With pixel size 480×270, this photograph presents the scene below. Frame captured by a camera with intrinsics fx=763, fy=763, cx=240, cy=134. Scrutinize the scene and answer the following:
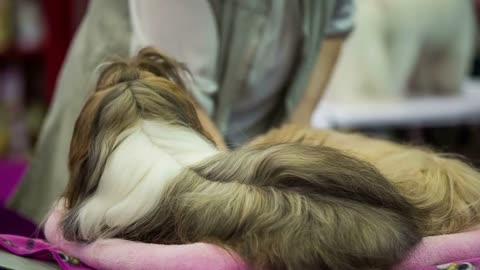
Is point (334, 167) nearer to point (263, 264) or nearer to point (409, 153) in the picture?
point (263, 264)

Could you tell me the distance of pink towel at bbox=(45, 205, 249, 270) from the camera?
649 millimetres

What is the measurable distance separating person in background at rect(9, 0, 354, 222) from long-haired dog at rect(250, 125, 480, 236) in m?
0.21

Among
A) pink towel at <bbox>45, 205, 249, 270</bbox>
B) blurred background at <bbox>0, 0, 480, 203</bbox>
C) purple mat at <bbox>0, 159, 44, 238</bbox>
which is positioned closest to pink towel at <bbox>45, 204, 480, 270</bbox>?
pink towel at <bbox>45, 205, 249, 270</bbox>

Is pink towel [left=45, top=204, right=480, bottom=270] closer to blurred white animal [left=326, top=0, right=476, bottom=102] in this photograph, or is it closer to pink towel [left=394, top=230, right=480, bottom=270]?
pink towel [left=394, top=230, right=480, bottom=270]

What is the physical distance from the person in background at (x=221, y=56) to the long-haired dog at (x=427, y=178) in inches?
8.4

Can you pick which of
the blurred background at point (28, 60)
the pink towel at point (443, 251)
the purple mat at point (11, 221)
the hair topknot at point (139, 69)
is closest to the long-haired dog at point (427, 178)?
the pink towel at point (443, 251)

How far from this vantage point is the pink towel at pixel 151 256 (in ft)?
2.13

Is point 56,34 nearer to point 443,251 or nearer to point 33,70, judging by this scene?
point 33,70

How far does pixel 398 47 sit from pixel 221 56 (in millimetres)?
1022

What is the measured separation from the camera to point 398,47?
81.3 inches

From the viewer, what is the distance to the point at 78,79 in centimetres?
117

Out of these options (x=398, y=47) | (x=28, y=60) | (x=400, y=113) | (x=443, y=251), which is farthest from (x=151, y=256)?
(x=28, y=60)

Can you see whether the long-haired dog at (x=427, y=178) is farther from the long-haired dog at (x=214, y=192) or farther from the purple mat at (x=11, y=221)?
the purple mat at (x=11, y=221)

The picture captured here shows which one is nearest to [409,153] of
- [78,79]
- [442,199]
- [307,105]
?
[442,199]
